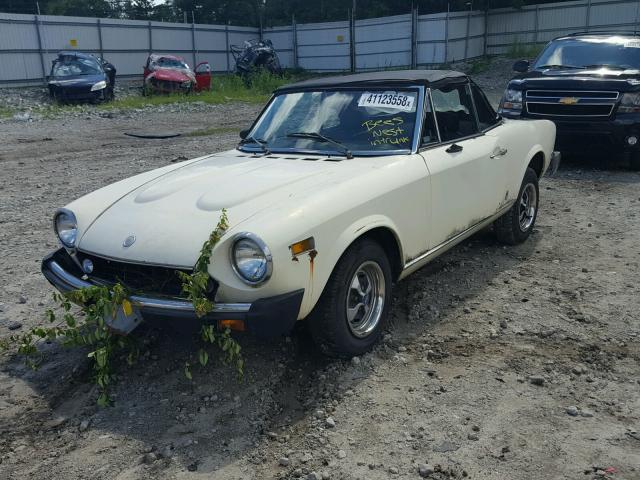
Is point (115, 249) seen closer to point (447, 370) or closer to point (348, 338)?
point (348, 338)

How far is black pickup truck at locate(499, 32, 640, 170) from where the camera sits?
8.30 m

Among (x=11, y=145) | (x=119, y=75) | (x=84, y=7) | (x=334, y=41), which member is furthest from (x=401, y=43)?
(x=84, y=7)

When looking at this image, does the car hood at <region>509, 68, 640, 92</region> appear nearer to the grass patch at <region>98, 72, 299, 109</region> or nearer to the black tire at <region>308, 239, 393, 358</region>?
the black tire at <region>308, 239, 393, 358</region>

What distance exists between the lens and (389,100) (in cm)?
457

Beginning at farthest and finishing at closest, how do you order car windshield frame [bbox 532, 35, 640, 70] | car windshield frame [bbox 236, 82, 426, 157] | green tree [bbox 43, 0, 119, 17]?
green tree [bbox 43, 0, 119, 17] → car windshield frame [bbox 532, 35, 640, 70] → car windshield frame [bbox 236, 82, 426, 157]

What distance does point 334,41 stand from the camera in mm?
33188

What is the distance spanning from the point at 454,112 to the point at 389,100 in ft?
2.26

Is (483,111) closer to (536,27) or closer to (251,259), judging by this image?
(251,259)

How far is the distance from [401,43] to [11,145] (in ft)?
72.5

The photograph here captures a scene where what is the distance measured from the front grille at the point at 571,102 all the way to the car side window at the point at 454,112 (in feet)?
12.7

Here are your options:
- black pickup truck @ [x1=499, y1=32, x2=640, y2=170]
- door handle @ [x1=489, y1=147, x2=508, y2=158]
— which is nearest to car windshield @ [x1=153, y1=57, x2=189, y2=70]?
black pickup truck @ [x1=499, y1=32, x2=640, y2=170]

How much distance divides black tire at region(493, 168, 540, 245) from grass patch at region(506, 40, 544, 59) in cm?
2405

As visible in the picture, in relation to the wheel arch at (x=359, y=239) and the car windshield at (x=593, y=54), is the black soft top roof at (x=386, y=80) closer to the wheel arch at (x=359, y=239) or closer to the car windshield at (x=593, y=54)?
the wheel arch at (x=359, y=239)

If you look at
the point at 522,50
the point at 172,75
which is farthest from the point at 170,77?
the point at 522,50
